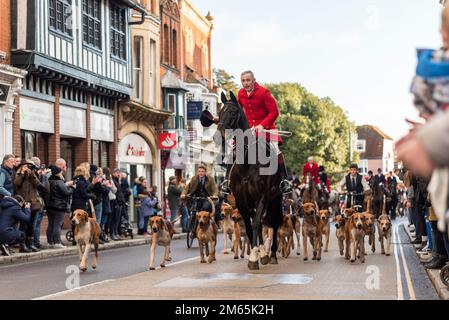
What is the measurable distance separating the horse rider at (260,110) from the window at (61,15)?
55.1 feet

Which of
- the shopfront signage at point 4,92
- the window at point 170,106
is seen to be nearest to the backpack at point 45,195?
the shopfront signage at point 4,92

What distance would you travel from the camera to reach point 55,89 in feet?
105

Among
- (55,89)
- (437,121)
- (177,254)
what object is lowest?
(177,254)

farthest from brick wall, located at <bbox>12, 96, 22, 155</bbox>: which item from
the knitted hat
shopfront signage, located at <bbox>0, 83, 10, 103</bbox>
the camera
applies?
the camera

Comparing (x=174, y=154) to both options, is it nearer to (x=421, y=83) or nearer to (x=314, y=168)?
(x=314, y=168)

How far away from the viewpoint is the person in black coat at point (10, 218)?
18500mm

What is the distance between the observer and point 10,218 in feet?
61.2

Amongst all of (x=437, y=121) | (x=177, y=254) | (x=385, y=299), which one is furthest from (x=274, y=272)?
(x=437, y=121)

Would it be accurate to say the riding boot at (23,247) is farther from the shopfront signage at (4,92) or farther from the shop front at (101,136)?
the shop front at (101,136)

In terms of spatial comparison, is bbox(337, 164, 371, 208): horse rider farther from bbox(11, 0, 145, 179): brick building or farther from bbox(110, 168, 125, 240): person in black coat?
bbox(11, 0, 145, 179): brick building

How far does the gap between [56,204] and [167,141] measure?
25.0m

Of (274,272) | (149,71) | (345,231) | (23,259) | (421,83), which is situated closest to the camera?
(421,83)

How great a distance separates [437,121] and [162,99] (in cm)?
4644
